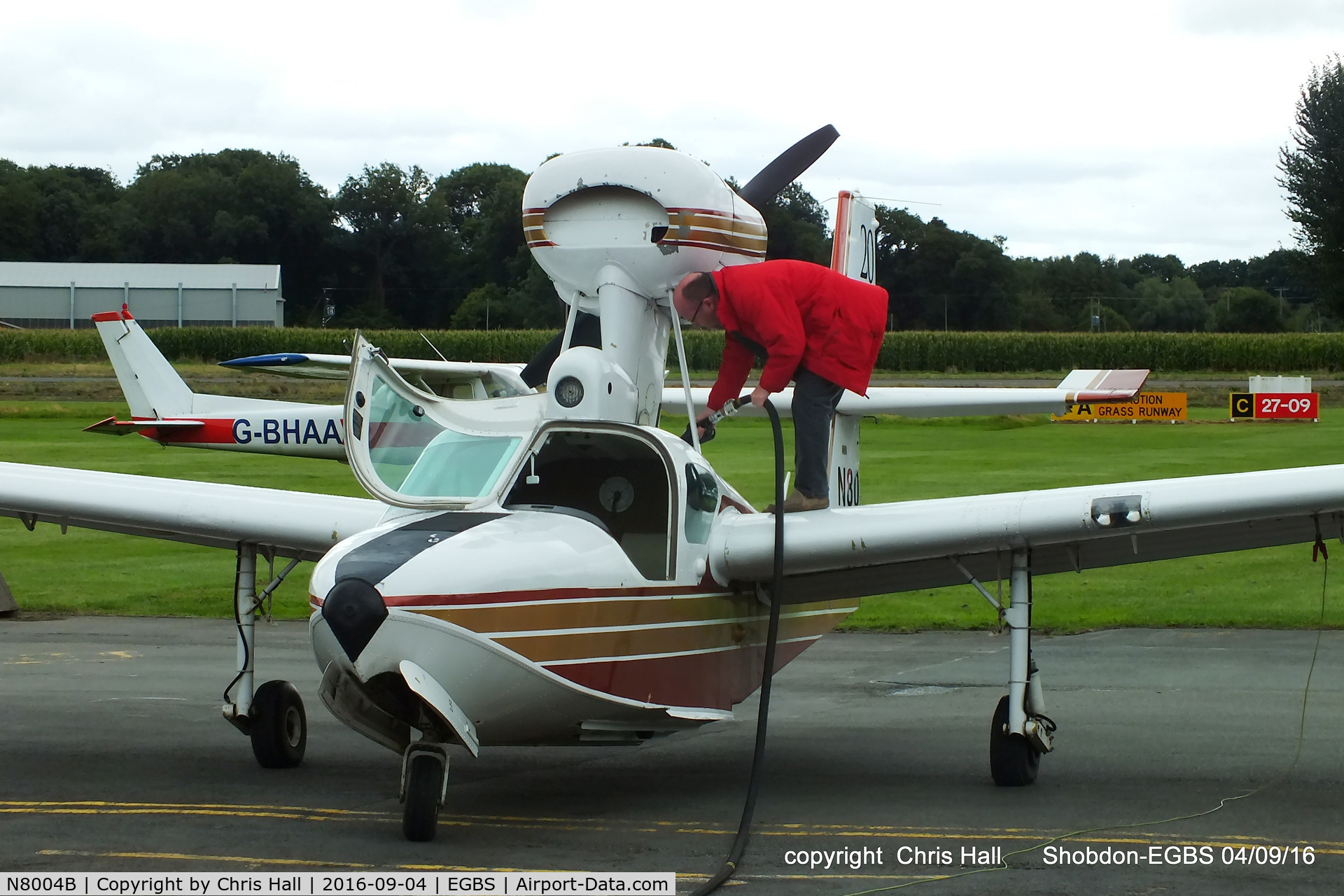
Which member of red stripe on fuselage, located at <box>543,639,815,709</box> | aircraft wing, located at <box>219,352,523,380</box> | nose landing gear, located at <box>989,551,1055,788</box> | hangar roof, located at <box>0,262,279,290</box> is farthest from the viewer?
hangar roof, located at <box>0,262,279,290</box>

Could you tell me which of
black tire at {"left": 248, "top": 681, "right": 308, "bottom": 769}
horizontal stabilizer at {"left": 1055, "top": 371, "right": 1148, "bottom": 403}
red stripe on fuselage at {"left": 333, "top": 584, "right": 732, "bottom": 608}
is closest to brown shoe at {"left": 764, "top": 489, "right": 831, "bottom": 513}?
red stripe on fuselage at {"left": 333, "top": 584, "right": 732, "bottom": 608}

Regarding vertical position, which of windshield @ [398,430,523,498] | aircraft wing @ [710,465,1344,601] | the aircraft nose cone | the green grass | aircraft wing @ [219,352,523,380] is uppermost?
aircraft wing @ [219,352,523,380]

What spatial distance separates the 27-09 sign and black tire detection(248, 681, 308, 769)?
4386 cm

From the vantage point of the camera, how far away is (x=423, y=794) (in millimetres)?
6680

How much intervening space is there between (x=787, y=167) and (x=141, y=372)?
979 inches

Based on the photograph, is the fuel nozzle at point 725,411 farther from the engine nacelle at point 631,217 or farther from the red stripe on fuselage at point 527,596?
the red stripe on fuselage at point 527,596

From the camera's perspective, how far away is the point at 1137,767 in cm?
866

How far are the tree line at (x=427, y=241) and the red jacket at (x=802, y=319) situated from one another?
5824 cm

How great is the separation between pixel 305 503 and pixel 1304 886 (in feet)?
20.2

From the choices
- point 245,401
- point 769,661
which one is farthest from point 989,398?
point 245,401

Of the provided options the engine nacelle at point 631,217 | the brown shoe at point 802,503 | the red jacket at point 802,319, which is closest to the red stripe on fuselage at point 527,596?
the brown shoe at point 802,503

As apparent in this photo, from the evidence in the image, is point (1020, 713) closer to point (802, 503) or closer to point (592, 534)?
point (802, 503)

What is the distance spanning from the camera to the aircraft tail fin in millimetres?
31125

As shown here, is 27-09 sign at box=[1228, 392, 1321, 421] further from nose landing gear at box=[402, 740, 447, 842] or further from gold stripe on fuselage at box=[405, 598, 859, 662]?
nose landing gear at box=[402, 740, 447, 842]
